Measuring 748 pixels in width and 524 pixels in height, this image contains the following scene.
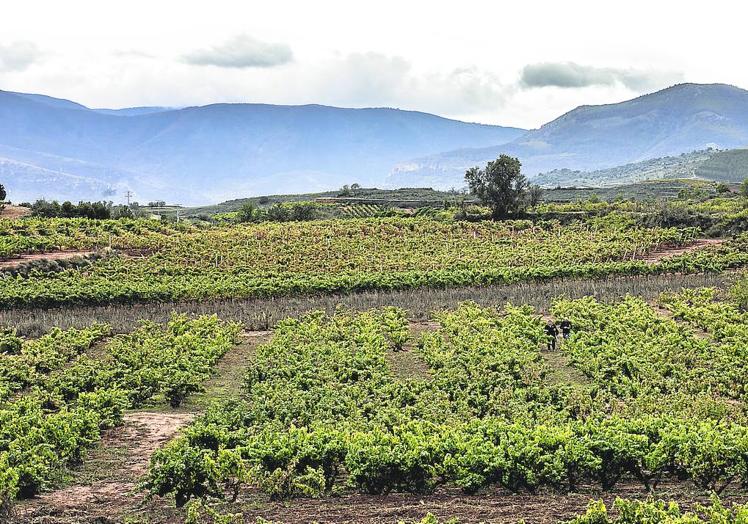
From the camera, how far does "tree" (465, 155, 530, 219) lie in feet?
214

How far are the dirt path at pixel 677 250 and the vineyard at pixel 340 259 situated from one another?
1.57 ft

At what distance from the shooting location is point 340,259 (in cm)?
4553

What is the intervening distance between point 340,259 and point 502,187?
2487 cm

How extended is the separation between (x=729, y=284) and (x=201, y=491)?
28.8 meters

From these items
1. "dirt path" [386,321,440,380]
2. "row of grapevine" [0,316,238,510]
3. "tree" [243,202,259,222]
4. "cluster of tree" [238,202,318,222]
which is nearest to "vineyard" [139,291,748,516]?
"dirt path" [386,321,440,380]

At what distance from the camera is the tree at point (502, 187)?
65.1 m

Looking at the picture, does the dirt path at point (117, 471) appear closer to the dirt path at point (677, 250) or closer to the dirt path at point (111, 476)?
the dirt path at point (111, 476)

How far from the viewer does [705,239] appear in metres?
51.5

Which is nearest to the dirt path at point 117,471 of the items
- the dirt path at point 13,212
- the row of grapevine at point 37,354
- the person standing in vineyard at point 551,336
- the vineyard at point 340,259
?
the row of grapevine at point 37,354

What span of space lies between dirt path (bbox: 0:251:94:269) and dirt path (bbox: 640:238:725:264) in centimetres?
3293

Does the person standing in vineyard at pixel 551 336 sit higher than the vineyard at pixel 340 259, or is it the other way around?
the vineyard at pixel 340 259

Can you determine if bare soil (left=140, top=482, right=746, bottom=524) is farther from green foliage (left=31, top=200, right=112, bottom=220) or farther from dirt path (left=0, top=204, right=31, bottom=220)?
green foliage (left=31, top=200, right=112, bottom=220)

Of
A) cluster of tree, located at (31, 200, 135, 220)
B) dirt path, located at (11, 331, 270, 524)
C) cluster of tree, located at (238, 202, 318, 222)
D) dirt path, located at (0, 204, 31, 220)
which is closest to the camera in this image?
dirt path, located at (11, 331, 270, 524)

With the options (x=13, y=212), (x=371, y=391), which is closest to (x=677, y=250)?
(x=371, y=391)
